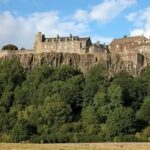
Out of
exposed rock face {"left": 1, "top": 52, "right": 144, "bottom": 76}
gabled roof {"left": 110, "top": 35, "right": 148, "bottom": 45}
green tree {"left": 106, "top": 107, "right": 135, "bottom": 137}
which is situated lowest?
green tree {"left": 106, "top": 107, "right": 135, "bottom": 137}

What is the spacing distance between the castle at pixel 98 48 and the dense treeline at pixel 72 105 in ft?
18.8

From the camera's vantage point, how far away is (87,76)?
122938 millimetres

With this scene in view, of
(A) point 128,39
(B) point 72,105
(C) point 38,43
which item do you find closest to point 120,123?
(B) point 72,105

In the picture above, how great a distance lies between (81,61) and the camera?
5172 inches

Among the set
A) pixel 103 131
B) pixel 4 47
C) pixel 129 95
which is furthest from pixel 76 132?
pixel 4 47

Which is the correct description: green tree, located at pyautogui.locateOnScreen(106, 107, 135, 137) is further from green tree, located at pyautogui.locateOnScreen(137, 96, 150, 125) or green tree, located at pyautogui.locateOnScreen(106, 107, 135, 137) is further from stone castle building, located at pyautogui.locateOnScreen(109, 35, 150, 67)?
stone castle building, located at pyautogui.locateOnScreen(109, 35, 150, 67)

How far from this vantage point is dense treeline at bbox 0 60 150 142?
300ft

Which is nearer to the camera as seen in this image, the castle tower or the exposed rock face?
the exposed rock face

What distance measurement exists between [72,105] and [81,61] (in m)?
22.3

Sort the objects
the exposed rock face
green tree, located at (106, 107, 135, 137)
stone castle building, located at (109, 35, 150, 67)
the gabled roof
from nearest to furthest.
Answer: green tree, located at (106, 107, 135, 137) → the exposed rock face → stone castle building, located at (109, 35, 150, 67) → the gabled roof

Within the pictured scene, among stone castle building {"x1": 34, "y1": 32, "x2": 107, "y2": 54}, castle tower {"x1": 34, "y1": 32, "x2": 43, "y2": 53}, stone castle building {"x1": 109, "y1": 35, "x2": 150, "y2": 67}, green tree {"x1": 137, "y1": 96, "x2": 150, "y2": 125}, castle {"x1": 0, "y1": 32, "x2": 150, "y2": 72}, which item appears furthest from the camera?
castle tower {"x1": 34, "y1": 32, "x2": 43, "y2": 53}

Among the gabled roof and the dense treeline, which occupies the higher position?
the gabled roof

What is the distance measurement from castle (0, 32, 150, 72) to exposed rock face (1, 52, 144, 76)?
0.37 m

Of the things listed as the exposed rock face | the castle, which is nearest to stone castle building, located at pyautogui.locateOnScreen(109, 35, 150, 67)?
the castle
